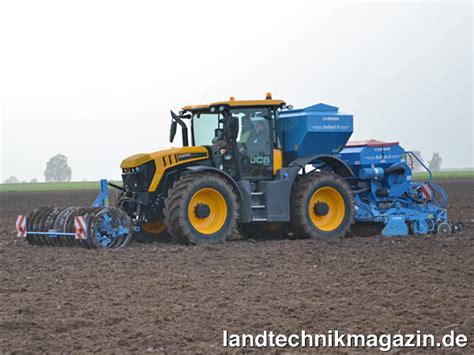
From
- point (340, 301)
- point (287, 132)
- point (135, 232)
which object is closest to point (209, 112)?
point (287, 132)

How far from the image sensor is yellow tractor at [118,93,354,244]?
13.6 m

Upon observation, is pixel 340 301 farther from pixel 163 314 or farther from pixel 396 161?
pixel 396 161

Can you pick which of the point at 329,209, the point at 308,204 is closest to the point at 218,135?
the point at 308,204

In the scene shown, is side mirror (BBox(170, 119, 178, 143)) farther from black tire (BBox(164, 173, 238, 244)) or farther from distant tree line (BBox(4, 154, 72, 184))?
distant tree line (BBox(4, 154, 72, 184))

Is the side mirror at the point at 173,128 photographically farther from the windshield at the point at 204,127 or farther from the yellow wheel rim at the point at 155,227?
the yellow wheel rim at the point at 155,227

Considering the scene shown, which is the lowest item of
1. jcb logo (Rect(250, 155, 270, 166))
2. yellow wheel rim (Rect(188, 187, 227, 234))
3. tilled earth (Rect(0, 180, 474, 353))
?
tilled earth (Rect(0, 180, 474, 353))

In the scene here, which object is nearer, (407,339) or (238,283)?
(407,339)

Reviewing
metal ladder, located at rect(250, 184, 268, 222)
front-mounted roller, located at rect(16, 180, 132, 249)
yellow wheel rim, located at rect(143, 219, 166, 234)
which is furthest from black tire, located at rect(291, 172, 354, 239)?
front-mounted roller, located at rect(16, 180, 132, 249)

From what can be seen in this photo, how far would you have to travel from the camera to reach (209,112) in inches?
571

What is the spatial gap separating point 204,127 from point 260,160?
3.92 ft

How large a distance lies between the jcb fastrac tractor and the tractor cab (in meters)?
0.02

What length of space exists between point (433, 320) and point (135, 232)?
8064 millimetres

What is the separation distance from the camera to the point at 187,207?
1334 cm

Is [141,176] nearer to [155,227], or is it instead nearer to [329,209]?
[155,227]
